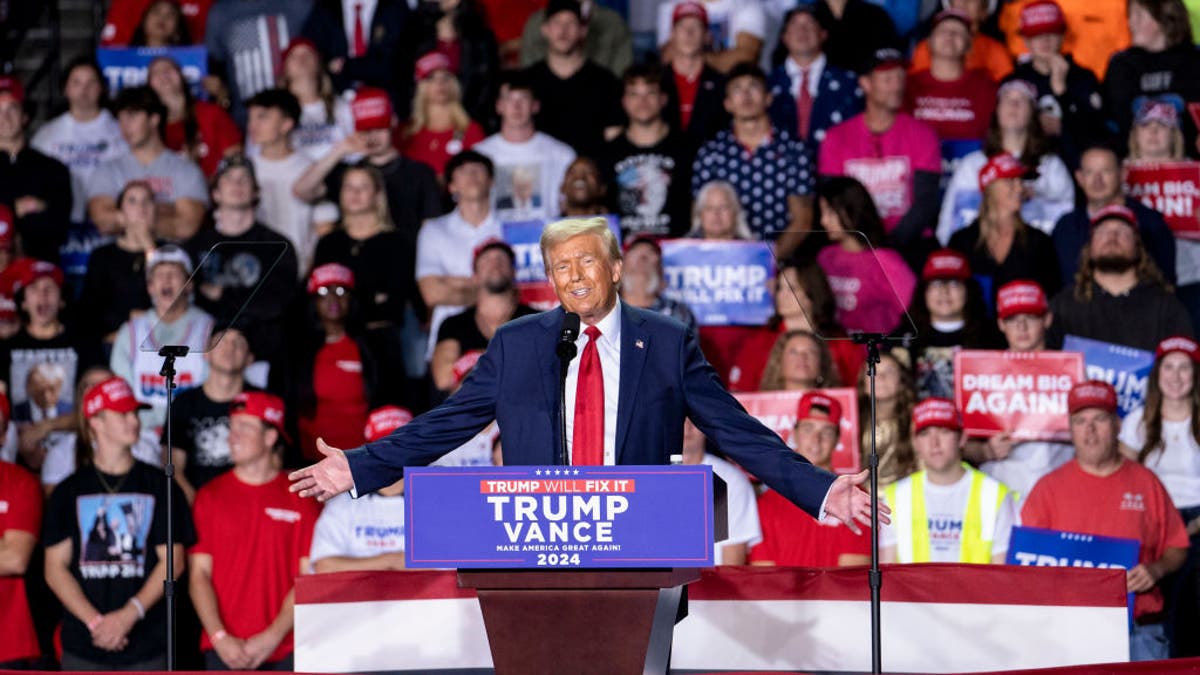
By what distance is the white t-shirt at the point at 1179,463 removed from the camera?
8.95 meters

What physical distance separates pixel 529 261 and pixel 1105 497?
3.31m

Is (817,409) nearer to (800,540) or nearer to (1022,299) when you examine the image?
(800,540)

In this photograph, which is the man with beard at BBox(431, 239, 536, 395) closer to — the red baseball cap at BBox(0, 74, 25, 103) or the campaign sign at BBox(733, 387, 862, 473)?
the campaign sign at BBox(733, 387, 862, 473)

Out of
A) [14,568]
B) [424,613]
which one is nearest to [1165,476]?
[424,613]

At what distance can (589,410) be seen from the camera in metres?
5.18

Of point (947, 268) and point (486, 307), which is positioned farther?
point (486, 307)

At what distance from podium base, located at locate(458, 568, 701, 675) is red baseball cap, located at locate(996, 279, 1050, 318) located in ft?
15.8

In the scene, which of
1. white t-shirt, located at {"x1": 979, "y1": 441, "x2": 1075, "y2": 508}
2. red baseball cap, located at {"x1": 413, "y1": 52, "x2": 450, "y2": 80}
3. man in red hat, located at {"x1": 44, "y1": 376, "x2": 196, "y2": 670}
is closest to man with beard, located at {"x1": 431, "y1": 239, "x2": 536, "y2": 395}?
man in red hat, located at {"x1": 44, "y1": 376, "x2": 196, "y2": 670}

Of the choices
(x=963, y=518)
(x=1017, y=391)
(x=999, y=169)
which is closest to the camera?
(x=963, y=518)

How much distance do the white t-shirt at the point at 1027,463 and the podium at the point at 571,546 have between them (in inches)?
179

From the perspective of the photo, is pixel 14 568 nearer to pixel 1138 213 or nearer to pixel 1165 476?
pixel 1165 476

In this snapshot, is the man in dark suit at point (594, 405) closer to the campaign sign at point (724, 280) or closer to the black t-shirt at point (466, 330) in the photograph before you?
the black t-shirt at point (466, 330)

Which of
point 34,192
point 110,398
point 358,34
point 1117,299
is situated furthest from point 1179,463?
point 34,192

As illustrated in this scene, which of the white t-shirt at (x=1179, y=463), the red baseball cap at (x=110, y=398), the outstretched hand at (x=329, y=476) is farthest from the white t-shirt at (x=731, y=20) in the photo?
the outstretched hand at (x=329, y=476)
